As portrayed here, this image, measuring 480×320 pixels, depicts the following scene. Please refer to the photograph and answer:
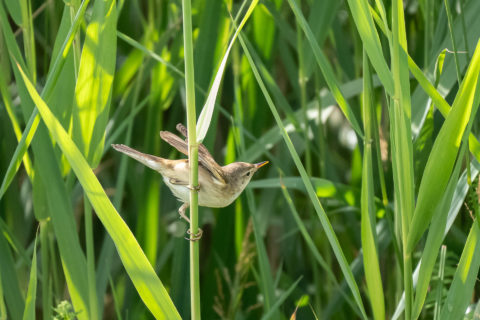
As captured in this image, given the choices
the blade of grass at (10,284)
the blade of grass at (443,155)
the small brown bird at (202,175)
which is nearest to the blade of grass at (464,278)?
the blade of grass at (443,155)

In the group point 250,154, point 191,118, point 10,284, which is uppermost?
point 191,118

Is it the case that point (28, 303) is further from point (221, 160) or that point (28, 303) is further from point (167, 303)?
point (221, 160)

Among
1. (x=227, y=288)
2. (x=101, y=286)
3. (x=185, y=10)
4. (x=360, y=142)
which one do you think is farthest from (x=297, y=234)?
(x=185, y=10)

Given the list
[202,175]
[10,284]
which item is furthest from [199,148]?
[10,284]

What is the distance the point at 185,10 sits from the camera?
107 cm

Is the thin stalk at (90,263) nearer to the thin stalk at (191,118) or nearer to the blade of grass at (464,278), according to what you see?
the thin stalk at (191,118)

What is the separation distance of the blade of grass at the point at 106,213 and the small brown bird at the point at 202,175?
20 centimetres

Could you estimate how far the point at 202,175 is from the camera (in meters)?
1.43

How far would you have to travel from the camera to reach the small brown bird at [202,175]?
54.5 inches

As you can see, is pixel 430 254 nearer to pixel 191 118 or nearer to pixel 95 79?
pixel 191 118

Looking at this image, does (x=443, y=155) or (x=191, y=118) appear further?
(x=443, y=155)

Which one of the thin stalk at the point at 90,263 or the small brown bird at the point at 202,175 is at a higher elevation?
the small brown bird at the point at 202,175

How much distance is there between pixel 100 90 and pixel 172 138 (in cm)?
17

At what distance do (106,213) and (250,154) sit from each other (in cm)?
88
